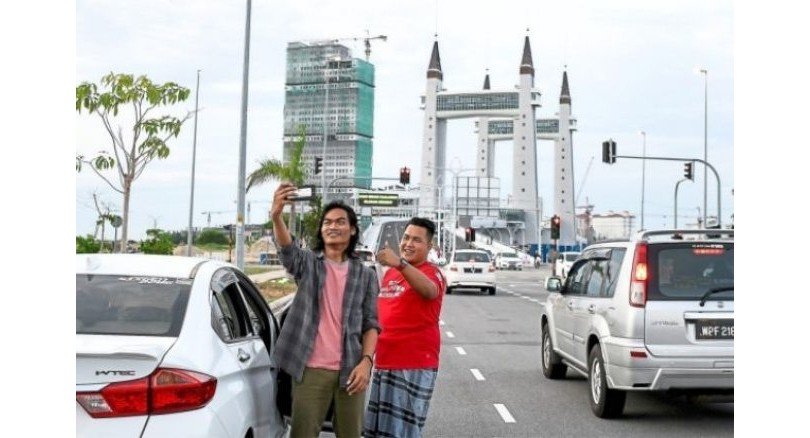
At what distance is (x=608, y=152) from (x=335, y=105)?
122173 mm

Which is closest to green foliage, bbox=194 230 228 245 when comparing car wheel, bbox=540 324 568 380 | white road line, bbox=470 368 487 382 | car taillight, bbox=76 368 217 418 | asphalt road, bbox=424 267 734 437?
asphalt road, bbox=424 267 734 437

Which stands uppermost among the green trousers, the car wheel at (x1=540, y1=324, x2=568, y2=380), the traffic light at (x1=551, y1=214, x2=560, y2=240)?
the traffic light at (x1=551, y1=214, x2=560, y2=240)

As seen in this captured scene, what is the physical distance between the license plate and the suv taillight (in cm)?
50

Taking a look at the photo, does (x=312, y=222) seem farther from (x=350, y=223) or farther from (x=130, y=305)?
(x=130, y=305)

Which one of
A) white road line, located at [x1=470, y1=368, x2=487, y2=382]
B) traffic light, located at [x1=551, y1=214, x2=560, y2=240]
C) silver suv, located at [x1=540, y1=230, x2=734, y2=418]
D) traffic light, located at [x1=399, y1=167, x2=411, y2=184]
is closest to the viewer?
silver suv, located at [x1=540, y1=230, x2=734, y2=418]

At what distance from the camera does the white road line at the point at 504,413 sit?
9.54 meters

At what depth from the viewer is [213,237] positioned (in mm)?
109312

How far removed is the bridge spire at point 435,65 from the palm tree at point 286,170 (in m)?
148

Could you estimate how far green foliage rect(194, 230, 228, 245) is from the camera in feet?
341

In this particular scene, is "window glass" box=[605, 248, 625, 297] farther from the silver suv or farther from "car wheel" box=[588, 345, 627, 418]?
"car wheel" box=[588, 345, 627, 418]

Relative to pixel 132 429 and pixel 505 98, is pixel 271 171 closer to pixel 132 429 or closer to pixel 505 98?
pixel 132 429

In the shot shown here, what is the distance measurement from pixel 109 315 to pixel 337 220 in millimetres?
1223

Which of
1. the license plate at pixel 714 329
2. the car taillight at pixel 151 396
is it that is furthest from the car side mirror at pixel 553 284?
the car taillight at pixel 151 396
